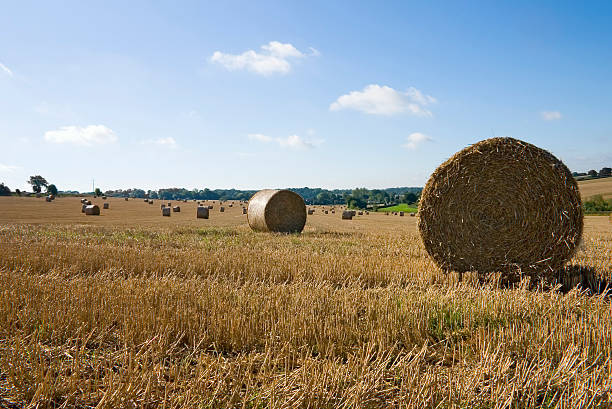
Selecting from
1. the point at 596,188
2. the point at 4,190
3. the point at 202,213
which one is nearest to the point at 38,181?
the point at 4,190

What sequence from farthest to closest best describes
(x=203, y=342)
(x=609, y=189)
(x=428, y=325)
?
(x=609, y=189) → (x=428, y=325) → (x=203, y=342)

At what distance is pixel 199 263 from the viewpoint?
25.1 feet

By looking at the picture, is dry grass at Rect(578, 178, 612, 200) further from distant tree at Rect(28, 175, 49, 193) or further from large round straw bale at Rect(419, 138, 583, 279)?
distant tree at Rect(28, 175, 49, 193)

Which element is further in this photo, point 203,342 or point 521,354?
point 203,342

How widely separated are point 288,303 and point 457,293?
2.45m

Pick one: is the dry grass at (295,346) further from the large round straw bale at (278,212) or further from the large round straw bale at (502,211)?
the large round straw bale at (278,212)

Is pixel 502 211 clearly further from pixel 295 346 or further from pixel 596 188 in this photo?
pixel 596 188

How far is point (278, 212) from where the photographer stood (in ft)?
56.5

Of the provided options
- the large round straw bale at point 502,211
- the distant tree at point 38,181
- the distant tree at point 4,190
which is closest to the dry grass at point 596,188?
the large round straw bale at point 502,211

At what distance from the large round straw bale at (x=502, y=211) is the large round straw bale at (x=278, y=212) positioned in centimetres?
972

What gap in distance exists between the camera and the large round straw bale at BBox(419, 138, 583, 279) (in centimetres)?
700

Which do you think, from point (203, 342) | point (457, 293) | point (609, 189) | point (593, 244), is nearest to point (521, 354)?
point (457, 293)

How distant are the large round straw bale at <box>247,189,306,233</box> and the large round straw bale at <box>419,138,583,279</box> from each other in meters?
9.72

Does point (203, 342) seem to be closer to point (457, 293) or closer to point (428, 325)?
point (428, 325)
